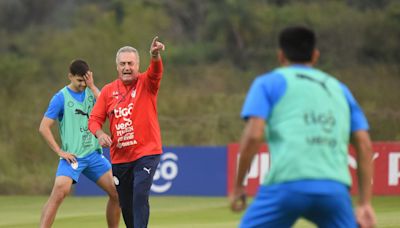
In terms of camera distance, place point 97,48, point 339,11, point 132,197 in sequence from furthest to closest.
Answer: point 339,11, point 97,48, point 132,197

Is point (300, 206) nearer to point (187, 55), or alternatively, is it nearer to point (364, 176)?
point (364, 176)

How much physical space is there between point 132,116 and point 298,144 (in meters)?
4.16

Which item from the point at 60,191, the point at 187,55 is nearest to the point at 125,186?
the point at 60,191

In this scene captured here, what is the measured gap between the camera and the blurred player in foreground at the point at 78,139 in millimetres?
11828

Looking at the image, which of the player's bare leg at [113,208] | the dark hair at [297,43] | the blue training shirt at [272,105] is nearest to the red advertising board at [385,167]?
the player's bare leg at [113,208]

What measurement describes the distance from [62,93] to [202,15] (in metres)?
36.7

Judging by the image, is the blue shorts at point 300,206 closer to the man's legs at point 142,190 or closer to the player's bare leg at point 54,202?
the man's legs at point 142,190

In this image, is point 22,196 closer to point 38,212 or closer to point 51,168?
point 51,168

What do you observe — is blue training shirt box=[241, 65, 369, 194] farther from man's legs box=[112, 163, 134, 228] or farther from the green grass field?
the green grass field

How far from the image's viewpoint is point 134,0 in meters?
47.2

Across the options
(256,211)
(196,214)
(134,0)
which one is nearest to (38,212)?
(196,214)

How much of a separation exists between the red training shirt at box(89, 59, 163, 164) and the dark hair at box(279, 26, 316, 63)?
3.80 metres

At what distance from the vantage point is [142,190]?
10.4m

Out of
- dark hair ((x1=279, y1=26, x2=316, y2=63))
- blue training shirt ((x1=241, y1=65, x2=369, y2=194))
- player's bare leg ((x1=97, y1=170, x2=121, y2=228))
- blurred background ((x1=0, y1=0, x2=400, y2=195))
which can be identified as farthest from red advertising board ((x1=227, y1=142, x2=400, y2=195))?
blue training shirt ((x1=241, y1=65, x2=369, y2=194))
